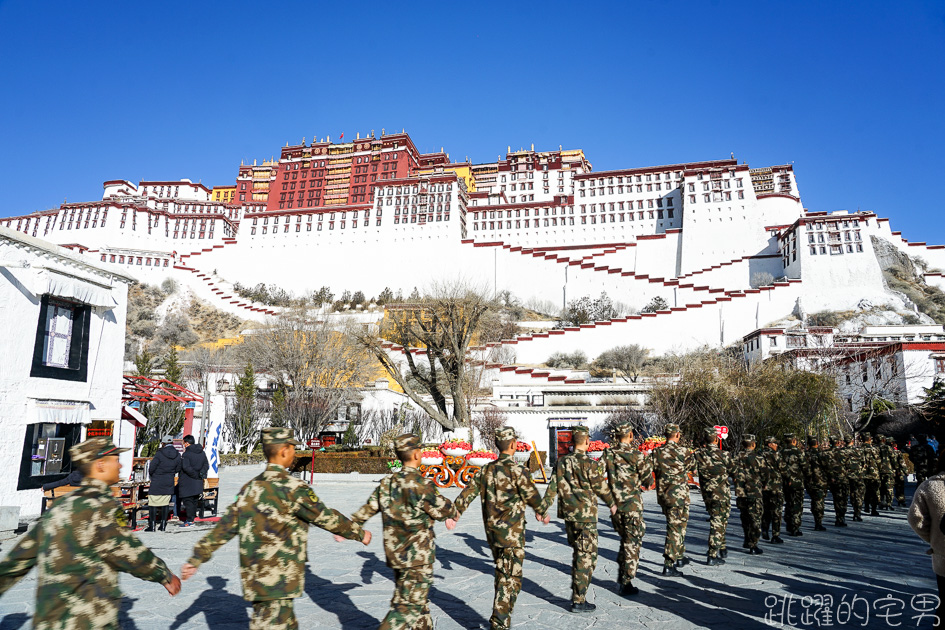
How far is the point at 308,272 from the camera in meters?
72.1

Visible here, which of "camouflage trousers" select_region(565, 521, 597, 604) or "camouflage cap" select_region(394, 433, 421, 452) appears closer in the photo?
"camouflage cap" select_region(394, 433, 421, 452)

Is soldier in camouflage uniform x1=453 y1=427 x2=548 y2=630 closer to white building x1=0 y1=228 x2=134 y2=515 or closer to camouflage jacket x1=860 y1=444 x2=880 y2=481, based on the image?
camouflage jacket x1=860 y1=444 x2=880 y2=481

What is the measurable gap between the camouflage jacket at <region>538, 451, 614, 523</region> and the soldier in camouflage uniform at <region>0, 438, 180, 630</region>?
3584 millimetres

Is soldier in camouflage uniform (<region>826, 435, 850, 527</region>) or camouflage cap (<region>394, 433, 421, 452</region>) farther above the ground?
camouflage cap (<region>394, 433, 421, 452</region>)

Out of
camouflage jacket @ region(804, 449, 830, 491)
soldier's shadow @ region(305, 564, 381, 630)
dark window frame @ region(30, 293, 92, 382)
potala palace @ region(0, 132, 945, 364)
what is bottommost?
soldier's shadow @ region(305, 564, 381, 630)

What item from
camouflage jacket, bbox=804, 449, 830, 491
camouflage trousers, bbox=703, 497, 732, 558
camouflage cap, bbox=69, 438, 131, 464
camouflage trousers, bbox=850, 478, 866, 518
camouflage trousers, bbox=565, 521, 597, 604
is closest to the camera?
camouflage cap, bbox=69, 438, 131, 464

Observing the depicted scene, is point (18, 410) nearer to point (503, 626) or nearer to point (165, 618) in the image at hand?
point (165, 618)

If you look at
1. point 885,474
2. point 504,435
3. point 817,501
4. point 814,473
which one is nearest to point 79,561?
point 504,435

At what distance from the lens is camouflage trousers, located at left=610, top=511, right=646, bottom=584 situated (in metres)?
6.43

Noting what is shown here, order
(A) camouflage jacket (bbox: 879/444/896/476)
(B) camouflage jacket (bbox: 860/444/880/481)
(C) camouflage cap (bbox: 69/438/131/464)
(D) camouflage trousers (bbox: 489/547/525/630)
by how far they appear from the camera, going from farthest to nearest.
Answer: (A) camouflage jacket (bbox: 879/444/896/476) → (B) camouflage jacket (bbox: 860/444/880/481) → (D) camouflage trousers (bbox: 489/547/525/630) → (C) camouflage cap (bbox: 69/438/131/464)

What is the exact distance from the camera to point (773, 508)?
9.34 m

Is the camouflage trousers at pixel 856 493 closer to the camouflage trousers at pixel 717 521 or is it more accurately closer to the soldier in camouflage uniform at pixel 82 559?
the camouflage trousers at pixel 717 521

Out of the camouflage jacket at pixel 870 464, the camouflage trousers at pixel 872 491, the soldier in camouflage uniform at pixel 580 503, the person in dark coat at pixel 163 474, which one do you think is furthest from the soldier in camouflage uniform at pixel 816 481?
the person in dark coat at pixel 163 474

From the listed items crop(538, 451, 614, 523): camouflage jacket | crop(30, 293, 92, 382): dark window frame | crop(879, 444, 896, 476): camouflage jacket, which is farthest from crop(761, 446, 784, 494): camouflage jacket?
crop(30, 293, 92, 382): dark window frame
